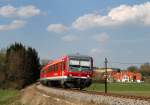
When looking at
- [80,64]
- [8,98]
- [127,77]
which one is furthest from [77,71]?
[127,77]

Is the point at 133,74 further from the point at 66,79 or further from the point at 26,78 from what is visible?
the point at 66,79

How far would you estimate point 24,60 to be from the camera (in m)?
120

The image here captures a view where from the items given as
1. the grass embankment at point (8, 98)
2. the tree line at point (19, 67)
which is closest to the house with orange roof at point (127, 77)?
the tree line at point (19, 67)

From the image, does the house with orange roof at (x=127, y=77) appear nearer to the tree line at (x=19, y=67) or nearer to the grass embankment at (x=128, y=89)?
the tree line at (x=19, y=67)

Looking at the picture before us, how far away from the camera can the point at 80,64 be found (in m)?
38.7

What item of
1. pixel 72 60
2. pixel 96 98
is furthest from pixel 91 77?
pixel 96 98

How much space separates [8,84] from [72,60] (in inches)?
2920

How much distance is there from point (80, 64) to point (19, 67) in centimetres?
7911

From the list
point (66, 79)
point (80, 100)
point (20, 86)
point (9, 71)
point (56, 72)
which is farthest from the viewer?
point (9, 71)

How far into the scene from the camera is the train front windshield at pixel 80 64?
38.5 m

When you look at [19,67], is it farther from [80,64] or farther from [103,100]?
[103,100]

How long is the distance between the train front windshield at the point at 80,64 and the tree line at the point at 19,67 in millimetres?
70685

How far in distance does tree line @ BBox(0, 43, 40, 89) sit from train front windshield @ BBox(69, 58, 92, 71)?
70685 mm

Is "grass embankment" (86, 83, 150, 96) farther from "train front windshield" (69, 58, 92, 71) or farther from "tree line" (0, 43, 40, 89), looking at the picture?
"tree line" (0, 43, 40, 89)
